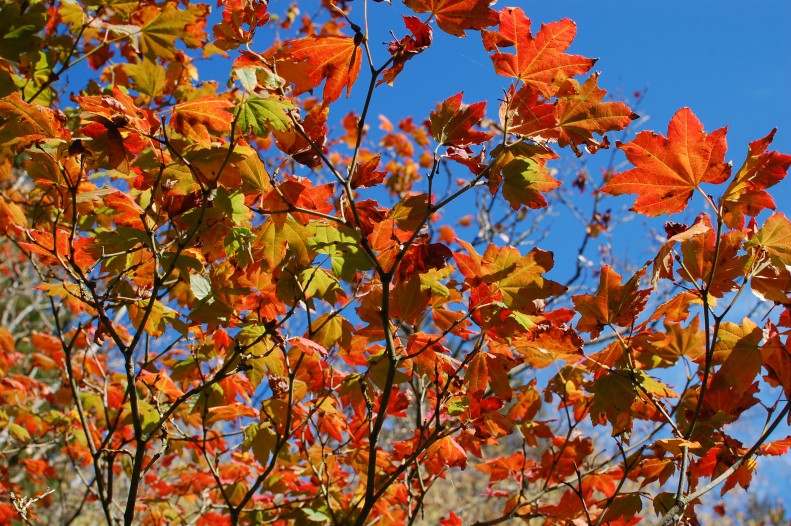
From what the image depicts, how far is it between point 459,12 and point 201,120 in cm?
67

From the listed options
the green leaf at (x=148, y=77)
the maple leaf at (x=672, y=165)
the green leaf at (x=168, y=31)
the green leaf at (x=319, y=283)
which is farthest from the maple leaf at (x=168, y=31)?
the maple leaf at (x=672, y=165)

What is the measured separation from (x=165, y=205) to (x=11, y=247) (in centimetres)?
818

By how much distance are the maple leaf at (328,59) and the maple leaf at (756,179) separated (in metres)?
0.96

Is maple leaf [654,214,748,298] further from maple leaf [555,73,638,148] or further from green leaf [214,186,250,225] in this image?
green leaf [214,186,250,225]

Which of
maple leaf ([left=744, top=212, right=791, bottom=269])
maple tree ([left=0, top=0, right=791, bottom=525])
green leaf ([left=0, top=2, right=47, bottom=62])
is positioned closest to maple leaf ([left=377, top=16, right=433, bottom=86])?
maple tree ([left=0, top=0, right=791, bottom=525])

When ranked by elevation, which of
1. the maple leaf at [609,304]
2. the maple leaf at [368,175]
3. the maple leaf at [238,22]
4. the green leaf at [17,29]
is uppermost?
the green leaf at [17,29]

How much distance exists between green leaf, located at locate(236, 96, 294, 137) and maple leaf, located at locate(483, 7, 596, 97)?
0.54 metres

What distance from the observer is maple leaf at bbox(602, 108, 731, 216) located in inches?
54.0

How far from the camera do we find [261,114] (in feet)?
3.98

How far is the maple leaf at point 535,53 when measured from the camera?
1352 millimetres

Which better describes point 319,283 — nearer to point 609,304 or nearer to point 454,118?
point 454,118

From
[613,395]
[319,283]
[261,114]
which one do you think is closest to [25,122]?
[261,114]

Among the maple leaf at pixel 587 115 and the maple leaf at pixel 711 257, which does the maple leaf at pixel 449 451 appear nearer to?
the maple leaf at pixel 711 257

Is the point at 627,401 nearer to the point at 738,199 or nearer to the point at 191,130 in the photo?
the point at 738,199
